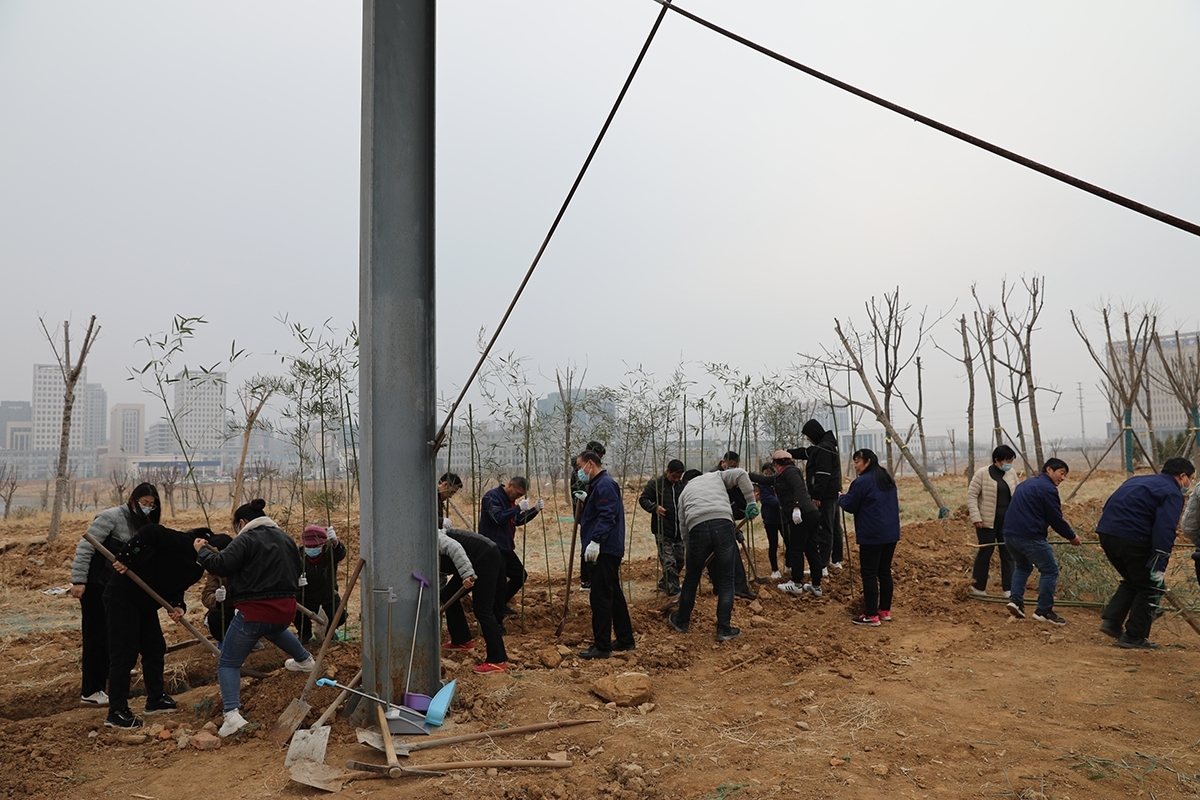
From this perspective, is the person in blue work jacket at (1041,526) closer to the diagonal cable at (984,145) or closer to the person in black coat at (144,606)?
the diagonal cable at (984,145)

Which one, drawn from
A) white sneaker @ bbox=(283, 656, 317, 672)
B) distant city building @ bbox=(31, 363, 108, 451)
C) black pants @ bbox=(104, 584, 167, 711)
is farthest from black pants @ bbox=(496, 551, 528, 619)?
distant city building @ bbox=(31, 363, 108, 451)

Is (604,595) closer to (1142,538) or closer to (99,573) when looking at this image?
(99,573)

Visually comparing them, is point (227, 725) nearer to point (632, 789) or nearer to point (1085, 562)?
point (632, 789)

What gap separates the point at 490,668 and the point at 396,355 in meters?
2.25

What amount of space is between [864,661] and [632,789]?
2.60m

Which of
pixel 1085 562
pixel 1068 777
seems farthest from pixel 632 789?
pixel 1085 562

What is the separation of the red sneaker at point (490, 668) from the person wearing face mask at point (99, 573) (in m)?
2.22

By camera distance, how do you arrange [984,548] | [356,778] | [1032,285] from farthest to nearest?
[1032,285] < [984,548] < [356,778]

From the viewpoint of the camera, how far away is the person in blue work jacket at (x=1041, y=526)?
19.2 feet

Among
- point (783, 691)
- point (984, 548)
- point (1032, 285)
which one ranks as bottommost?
point (783, 691)

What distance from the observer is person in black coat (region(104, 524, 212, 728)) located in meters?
4.27

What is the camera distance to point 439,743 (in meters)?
3.67

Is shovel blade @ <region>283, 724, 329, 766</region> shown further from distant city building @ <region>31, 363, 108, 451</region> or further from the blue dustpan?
distant city building @ <region>31, 363, 108, 451</region>

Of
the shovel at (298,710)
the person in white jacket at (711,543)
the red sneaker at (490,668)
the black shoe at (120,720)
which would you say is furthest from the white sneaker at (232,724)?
the person in white jacket at (711,543)
